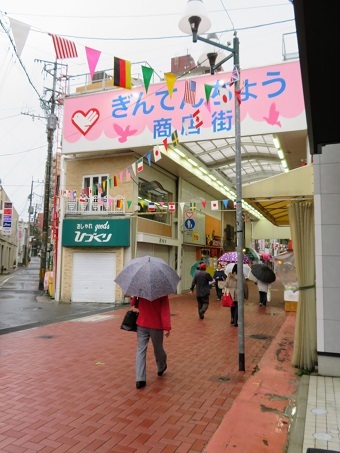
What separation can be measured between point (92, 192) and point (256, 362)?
38.2ft

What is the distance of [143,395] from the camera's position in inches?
199

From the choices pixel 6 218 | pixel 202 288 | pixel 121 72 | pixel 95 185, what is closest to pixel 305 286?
pixel 202 288

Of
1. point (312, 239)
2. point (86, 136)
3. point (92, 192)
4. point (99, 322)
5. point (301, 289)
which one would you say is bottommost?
point (99, 322)

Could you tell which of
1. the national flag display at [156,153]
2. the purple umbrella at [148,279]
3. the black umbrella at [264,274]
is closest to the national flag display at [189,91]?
the national flag display at [156,153]

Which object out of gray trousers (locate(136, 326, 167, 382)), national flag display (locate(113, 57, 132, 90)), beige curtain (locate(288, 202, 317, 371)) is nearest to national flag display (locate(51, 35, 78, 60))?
national flag display (locate(113, 57, 132, 90))

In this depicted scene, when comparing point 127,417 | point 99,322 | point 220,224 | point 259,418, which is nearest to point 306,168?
point 259,418

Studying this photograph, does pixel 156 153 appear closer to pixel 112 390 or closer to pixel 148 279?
pixel 148 279

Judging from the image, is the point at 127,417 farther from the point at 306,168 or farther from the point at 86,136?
the point at 86,136

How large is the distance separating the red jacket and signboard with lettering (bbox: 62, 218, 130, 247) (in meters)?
10.3

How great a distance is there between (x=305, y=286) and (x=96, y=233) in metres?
11.3

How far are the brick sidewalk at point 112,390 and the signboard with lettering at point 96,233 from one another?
21.5 feet

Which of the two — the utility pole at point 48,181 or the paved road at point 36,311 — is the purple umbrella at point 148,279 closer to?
the paved road at point 36,311

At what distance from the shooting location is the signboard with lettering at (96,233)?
15688mm

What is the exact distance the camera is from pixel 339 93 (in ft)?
11.9
